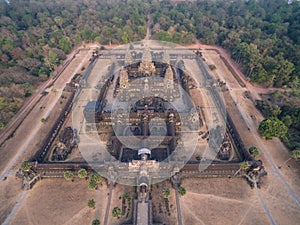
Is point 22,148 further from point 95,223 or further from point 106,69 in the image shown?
point 106,69

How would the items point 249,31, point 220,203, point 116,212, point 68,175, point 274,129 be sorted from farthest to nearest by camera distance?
point 249,31
point 274,129
point 68,175
point 220,203
point 116,212

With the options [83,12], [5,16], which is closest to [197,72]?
[83,12]

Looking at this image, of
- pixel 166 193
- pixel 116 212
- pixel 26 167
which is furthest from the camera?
pixel 26 167

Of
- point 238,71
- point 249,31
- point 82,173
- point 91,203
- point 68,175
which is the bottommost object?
point 91,203

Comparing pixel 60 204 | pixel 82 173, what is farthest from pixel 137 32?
pixel 60 204

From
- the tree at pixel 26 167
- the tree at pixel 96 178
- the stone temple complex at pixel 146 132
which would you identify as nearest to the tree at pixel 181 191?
the stone temple complex at pixel 146 132

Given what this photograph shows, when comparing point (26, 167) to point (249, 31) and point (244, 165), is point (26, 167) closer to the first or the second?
point (244, 165)

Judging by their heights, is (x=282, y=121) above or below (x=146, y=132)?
above

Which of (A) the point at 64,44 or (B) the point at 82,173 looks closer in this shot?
(B) the point at 82,173

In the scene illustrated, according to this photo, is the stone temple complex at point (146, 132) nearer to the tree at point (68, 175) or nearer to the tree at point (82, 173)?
the tree at point (68, 175)
